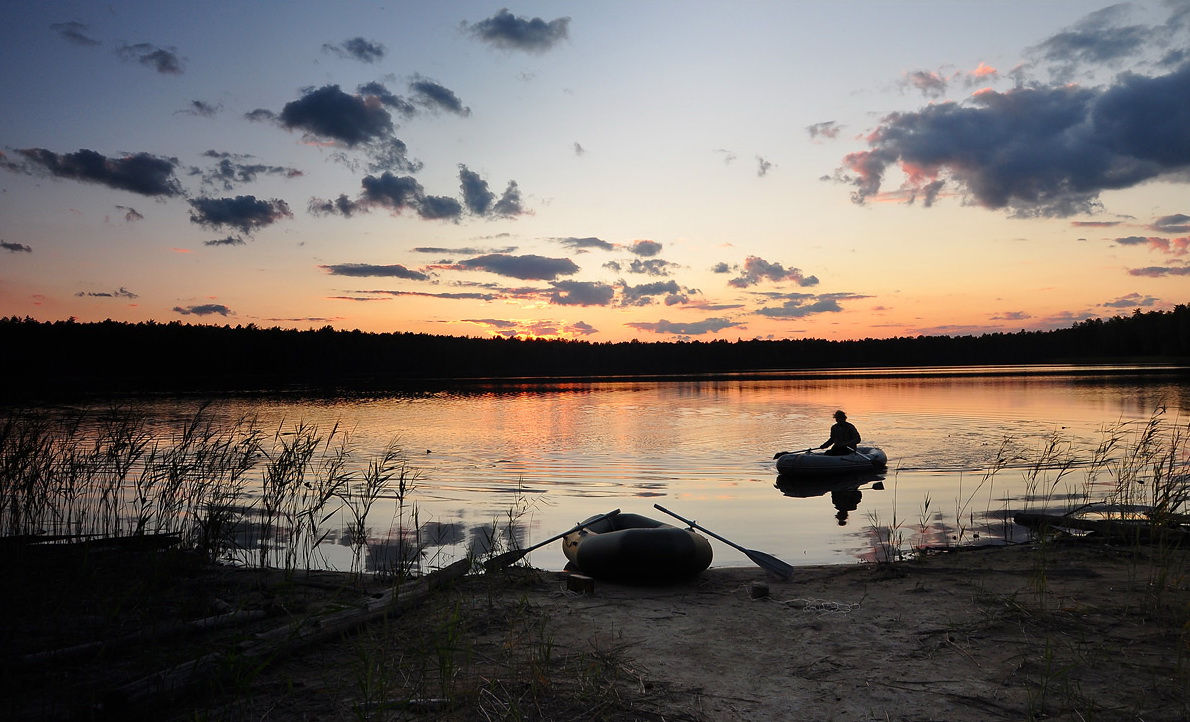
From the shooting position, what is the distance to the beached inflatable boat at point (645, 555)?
7445mm

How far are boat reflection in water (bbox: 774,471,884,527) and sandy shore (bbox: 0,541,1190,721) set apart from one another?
7282 millimetres

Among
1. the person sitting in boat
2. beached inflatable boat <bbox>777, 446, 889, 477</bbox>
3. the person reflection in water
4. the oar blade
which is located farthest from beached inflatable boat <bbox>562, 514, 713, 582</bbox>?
the person sitting in boat

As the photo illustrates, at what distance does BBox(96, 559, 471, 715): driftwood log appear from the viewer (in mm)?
4066

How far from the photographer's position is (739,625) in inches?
233

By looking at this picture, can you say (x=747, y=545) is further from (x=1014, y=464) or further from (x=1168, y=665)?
(x=1014, y=464)

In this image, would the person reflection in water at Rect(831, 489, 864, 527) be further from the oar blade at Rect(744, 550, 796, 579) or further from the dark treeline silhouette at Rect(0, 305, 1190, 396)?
the dark treeline silhouette at Rect(0, 305, 1190, 396)

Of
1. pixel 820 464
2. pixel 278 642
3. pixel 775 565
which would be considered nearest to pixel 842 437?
pixel 820 464

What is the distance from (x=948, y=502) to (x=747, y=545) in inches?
210

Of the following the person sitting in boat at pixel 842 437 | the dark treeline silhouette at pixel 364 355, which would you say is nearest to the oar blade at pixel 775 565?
the person sitting in boat at pixel 842 437

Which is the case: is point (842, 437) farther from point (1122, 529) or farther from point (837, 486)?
point (1122, 529)

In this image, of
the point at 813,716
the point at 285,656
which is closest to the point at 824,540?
the point at 813,716

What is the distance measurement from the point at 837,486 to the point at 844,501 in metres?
1.90

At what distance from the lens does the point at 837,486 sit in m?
16.2

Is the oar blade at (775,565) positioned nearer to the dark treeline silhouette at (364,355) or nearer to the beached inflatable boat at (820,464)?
the beached inflatable boat at (820,464)
